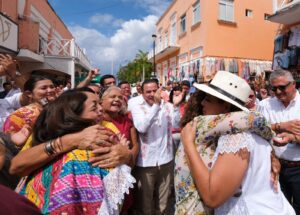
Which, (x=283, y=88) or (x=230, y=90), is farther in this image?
(x=283, y=88)

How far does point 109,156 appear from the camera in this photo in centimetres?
141

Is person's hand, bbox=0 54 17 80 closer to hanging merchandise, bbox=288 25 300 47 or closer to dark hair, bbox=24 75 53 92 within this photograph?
dark hair, bbox=24 75 53 92

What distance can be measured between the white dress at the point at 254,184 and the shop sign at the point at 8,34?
893cm

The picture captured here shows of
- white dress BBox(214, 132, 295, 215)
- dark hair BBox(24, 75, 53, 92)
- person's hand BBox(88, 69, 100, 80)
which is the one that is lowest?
white dress BBox(214, 132, 295, 215)

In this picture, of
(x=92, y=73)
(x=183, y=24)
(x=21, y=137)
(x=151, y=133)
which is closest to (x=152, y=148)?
(x=151, y=133)

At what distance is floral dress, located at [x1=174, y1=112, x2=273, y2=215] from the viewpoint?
1.39 m

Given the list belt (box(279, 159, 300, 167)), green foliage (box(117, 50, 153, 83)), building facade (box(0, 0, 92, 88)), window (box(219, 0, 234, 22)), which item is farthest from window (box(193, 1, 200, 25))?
green foliage (box(117, 50, 153, 83))

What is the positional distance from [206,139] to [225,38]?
14049 millimetres

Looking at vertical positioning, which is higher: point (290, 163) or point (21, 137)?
point (21, 137)

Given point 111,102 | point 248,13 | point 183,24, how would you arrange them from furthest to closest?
point 183,24 → point 248,13 → point 111,102

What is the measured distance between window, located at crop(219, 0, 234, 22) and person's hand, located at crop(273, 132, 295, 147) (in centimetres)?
1308

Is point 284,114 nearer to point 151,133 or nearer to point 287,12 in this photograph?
point 151,133

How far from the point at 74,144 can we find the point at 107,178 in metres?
0.24

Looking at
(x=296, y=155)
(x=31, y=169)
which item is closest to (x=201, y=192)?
(x=31, y=169)
